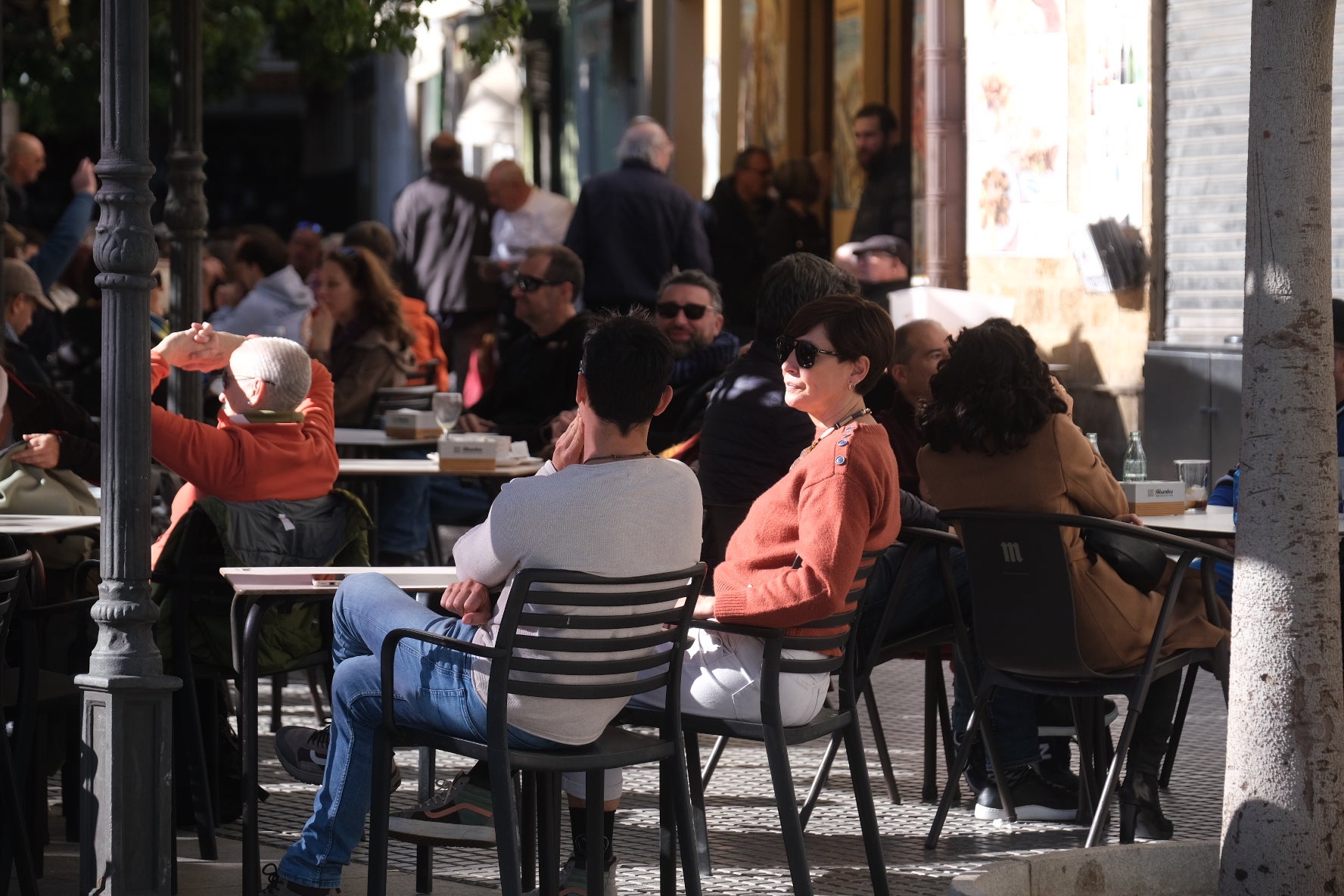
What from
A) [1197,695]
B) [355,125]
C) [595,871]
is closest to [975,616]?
[595,871]

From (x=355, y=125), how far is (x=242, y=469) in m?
35.0

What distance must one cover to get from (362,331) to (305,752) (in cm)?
508

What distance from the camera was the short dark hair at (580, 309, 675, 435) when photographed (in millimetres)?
4387

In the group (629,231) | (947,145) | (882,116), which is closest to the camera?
(629,231)

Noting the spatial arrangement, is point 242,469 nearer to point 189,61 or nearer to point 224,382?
point 224,382

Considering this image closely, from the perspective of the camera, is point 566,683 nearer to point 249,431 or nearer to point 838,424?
point 838,424

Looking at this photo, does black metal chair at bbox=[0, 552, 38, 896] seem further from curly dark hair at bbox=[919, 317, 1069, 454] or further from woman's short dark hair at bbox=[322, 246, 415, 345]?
woman's short dark hair at bbox=[322, 246, 415, 345]

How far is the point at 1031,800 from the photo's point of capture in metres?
6.02

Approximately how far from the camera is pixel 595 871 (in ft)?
14.8

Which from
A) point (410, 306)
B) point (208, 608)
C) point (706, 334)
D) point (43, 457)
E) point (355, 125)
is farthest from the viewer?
point (355, 125)

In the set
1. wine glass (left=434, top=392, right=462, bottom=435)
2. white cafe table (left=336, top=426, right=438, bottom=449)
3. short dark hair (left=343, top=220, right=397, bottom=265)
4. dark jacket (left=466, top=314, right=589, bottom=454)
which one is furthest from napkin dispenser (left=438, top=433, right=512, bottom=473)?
short dark hair (left=343, top=220, right=397, bottom=265)

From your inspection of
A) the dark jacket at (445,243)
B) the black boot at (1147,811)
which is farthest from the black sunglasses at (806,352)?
the dark jacket at (445,243)

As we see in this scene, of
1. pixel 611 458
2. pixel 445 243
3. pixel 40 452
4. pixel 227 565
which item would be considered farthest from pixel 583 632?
pixel 445 243

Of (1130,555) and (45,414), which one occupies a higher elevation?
(45,414)
